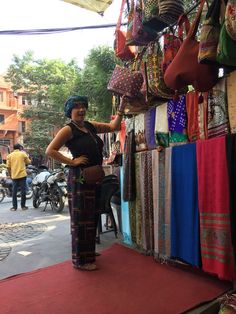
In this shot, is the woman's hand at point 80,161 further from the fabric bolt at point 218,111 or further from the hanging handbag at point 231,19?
the hanging handbag at point 231,19

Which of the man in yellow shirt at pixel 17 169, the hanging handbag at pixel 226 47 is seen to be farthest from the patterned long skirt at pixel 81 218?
the man in yellow shirt at pixel 17 169

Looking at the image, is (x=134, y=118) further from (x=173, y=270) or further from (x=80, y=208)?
(x=173, y=270)

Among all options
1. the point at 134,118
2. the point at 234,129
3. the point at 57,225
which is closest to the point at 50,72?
the point at 57,225

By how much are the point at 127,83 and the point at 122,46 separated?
2.36 feet

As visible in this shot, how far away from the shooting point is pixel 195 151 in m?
3.12

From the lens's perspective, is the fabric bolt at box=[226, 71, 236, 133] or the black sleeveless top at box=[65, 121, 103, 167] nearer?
the fabric bolt at box=[226, 71, 236, 133]

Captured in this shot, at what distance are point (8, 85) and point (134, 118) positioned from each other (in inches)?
1232

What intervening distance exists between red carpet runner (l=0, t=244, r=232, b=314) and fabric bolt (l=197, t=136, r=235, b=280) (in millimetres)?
258

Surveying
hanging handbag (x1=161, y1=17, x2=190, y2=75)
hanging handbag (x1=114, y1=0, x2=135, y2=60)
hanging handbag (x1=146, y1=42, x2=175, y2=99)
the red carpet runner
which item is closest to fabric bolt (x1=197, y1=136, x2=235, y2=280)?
the red carpet runner

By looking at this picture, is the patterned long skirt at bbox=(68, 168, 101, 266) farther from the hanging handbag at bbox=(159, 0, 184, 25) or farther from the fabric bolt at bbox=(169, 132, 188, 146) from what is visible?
the hanging handbag at bbox=(159, 0, 184, 25)

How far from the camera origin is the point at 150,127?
399 centimetres

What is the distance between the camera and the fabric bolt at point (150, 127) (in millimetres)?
3920

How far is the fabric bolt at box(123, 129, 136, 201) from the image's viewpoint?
414 centimetres

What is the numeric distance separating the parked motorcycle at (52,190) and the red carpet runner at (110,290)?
485 centimetres
